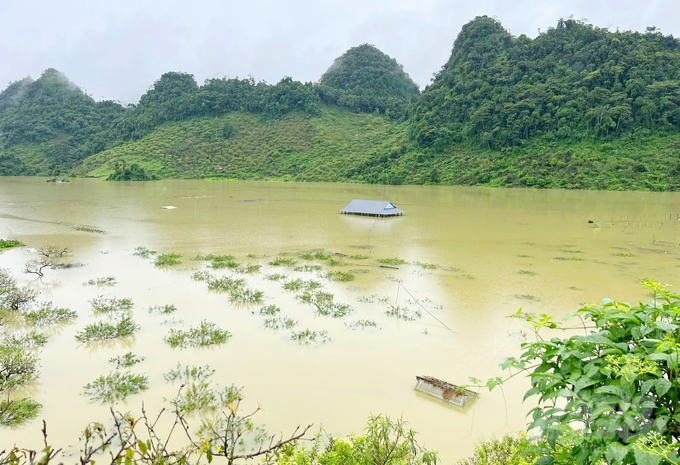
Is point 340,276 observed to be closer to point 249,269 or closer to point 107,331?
point 249,269

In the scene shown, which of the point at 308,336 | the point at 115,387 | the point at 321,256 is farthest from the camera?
the point at 321,256

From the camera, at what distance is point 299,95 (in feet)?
208

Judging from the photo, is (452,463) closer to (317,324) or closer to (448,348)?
(448,348)

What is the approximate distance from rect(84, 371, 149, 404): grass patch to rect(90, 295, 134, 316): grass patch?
Result: 92.9 inches

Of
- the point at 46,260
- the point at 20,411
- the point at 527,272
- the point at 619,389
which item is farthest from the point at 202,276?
the point at 619,389

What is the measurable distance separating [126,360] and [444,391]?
3924mm

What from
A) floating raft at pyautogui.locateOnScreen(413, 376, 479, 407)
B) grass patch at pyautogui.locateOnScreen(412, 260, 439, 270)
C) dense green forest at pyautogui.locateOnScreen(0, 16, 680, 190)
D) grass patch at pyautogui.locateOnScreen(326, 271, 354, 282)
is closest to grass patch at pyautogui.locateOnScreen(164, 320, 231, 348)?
floating raft at pyautogui.locateOnScreen(413, 376, 479, 407)

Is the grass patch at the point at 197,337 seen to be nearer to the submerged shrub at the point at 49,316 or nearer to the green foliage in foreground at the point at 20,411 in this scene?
the green foliage in foreground at the point at 20,411

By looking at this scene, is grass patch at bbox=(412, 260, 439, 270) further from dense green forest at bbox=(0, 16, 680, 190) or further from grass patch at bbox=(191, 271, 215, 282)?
dense green forest at bbox=(0, 16, 680, 190)

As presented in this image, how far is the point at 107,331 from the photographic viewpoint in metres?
5.98

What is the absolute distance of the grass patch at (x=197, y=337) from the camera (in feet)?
18.7

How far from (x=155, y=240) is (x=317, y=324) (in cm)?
882

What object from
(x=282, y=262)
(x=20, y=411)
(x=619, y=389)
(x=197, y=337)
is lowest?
(x=20, y=411)

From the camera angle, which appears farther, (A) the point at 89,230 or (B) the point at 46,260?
(A) the point at 89,230
